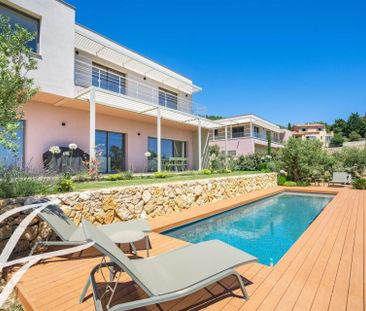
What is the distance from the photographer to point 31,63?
12.0ft

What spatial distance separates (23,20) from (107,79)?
182 inches

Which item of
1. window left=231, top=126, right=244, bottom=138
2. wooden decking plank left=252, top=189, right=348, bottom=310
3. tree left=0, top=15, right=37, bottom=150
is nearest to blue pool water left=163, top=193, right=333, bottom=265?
wooden decking plank left=252, top=189, right=348, bottom=310

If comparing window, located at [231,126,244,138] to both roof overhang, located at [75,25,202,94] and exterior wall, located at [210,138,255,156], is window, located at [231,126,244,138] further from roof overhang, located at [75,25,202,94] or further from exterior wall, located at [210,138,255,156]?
roof overhang, located at [75,25,202,94]

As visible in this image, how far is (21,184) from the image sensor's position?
4414 millimetres

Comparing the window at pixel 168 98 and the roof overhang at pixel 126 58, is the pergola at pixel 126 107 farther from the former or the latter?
the roof overhang at pixel 126 58

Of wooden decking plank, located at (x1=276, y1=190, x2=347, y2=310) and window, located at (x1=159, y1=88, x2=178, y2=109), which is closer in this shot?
wooden decking plank, located at (x1=276, y1=190, x2=347, y2=310)

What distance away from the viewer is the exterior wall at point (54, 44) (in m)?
8.79

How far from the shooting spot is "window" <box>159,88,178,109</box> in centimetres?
1662

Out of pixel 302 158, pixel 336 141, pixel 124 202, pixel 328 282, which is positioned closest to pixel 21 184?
pixel 124 202

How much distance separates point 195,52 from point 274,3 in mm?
8261

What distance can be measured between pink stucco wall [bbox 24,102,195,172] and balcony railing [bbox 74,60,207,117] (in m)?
1.64

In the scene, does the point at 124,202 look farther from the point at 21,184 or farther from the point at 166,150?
the point at 166,150

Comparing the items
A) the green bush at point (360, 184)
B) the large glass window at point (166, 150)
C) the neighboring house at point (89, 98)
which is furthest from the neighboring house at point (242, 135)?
the green bush at point (360, 184)

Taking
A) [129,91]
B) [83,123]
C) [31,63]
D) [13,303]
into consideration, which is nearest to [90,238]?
[13,303]
